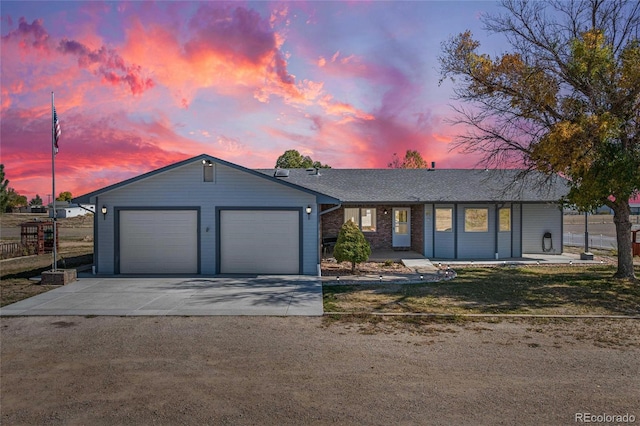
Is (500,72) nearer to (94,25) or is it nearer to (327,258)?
(327,258)

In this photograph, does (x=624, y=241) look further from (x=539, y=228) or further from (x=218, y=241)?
(x=218, y=241)

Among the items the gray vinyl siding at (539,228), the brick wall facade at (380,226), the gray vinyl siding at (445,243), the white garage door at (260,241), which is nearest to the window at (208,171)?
the white garage door at (260,241)

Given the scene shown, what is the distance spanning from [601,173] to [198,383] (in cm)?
1342

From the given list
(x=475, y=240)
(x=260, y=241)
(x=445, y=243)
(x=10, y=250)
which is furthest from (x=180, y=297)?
(x=10, y=250)

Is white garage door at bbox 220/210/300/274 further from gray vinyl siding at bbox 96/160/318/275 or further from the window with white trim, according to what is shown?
the window with white trim

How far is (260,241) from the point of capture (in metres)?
14.6

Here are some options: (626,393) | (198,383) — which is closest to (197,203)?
(198,383)

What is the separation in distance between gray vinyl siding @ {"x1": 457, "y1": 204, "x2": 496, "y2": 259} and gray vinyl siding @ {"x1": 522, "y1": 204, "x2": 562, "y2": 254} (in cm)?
209

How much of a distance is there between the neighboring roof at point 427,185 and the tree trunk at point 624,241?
12.4 feet

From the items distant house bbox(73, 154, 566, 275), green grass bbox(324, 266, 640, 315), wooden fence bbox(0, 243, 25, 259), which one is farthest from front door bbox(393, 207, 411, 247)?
wooden fence bbox(0, 243, 25, 259)

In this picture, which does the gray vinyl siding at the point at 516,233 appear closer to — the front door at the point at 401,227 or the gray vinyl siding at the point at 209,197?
the front door at the point at 401,227

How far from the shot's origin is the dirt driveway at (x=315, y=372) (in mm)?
4699

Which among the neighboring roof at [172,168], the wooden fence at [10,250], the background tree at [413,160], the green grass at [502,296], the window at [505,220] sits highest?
the background tree at [413,160]

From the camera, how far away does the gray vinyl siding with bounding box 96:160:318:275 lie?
14.5m
